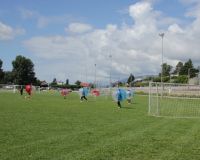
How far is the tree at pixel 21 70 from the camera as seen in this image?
140125mm

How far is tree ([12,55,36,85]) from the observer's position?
140125 millimetres

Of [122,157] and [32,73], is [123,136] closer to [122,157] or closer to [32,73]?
[122,157]

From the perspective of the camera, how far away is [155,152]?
11562 millimetres

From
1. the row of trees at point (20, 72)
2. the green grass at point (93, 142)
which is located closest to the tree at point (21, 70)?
the row of trees at point (20, 72)

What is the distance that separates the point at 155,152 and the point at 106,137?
9.61 feet

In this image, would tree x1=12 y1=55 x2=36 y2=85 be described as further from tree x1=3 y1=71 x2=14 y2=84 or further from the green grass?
the green grass

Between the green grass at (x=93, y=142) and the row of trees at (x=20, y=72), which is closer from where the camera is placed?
the green grass at (x=93, y=142)

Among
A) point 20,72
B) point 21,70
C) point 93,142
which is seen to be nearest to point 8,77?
point 20,72

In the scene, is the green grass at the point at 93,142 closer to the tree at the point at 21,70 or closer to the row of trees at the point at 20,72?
the tree at the point at 21,70

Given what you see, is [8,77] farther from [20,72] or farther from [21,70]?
[21,70]

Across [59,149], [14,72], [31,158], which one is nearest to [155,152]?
[59,149]

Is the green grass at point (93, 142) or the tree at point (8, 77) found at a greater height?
the tree at point (8, 77)

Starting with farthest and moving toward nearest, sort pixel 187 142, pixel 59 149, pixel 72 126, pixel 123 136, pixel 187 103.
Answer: pixel 187 103 → pixel 72 126 → pixel 123 136 → pixel 187 142 → pixel 59 149

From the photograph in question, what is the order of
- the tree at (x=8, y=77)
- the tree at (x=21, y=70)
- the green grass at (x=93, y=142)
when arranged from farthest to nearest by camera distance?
the tree at (x=8, y=77), the tree at (x=21, y=70), the green grass at (x=93, y=142)
